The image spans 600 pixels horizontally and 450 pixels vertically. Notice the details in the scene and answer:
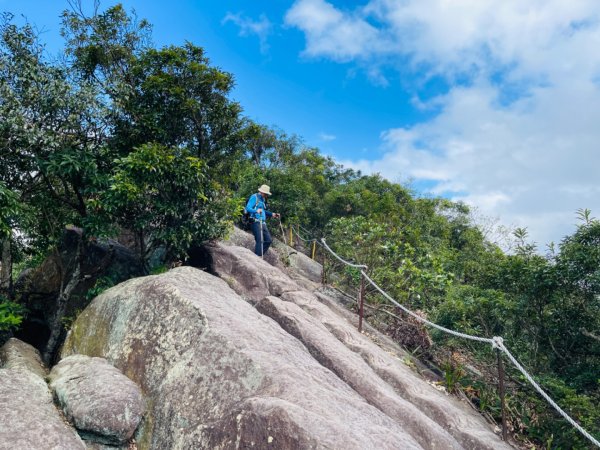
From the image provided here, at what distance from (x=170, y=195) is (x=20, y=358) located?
3.95m

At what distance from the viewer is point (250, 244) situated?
14.1 meters

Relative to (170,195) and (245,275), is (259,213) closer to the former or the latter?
(245,275)

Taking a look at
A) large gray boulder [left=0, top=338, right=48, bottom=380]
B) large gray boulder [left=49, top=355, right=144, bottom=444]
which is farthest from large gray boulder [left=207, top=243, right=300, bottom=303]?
large gray boulder [left=49, top=355, right=144, bottom=444]

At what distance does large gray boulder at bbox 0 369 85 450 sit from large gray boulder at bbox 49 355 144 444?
142 millimetres

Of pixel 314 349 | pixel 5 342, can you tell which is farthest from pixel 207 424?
pixel 5 342

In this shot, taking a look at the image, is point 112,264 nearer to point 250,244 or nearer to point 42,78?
point 42,78

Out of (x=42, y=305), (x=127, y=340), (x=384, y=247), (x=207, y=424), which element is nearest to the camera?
(x=207, y=424)

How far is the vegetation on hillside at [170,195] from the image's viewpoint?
25.0 ft

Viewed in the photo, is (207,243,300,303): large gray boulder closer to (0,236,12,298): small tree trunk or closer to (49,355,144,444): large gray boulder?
(0,236,12,298): small tree trunk

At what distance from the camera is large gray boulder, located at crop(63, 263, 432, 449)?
404cm

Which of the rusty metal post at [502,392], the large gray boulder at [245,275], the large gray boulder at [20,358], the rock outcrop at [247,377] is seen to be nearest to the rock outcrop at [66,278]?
the large gray boulder at [20,358]

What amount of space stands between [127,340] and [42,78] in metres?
5.35

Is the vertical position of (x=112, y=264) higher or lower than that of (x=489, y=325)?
lower

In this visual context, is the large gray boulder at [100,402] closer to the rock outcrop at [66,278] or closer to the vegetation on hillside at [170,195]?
the vegetation on hillside at [170,195]
